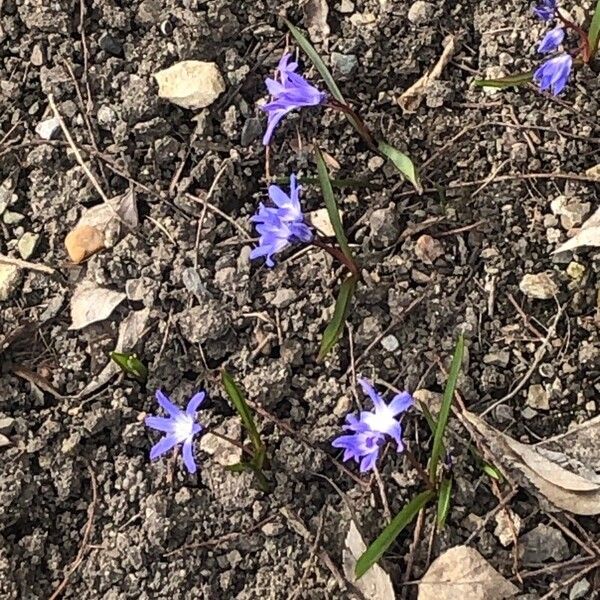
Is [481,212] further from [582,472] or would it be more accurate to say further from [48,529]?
[48,529]

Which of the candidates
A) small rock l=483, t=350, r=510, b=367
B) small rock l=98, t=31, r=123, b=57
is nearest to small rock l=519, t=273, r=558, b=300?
small rock l=483, t=350, r=510, b=367

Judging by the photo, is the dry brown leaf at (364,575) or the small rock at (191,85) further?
the small rock at (191,85)

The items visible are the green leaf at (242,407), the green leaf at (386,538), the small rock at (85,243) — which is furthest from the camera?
the small rock at (85,243)

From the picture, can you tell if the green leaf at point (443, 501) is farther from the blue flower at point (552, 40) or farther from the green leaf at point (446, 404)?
the blue flower at point (552, 40)

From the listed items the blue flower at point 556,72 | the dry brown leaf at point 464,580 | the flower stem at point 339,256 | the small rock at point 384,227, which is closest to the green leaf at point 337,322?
the flower stem at point 339,256

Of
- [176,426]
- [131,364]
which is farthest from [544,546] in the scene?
[131,364]

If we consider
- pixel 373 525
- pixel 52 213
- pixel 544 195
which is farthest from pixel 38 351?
pixel 544 195

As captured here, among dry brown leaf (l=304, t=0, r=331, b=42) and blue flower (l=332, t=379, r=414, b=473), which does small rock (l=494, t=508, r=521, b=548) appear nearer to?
blue flower (l=332, t=379, r=414, b=473)
